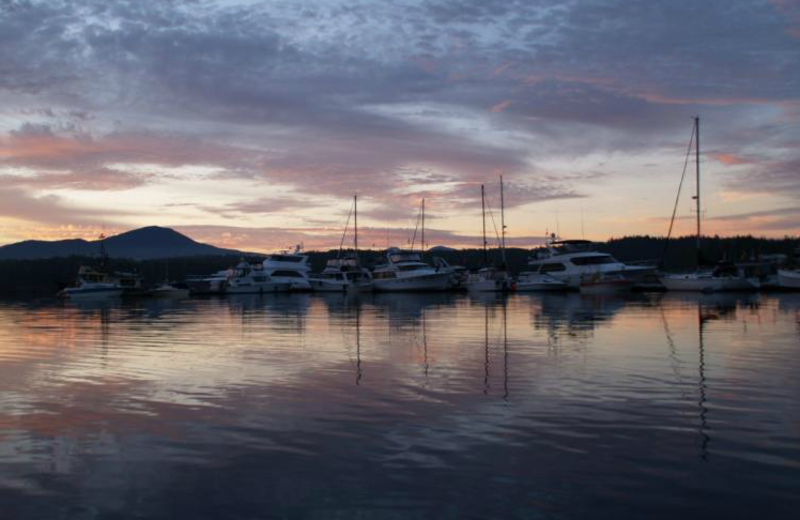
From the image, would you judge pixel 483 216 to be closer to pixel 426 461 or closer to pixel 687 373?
pixel 687 373

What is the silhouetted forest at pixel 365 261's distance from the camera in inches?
4769

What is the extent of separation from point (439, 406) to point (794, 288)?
62.4 meters

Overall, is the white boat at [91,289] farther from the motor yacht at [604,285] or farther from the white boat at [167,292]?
the motor yacht at [604,285]

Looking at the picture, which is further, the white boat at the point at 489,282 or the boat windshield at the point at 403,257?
the boat windshield at the point at 403,257

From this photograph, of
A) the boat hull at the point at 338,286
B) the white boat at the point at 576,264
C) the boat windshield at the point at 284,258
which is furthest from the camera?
the boat windshield at the point at 284,258

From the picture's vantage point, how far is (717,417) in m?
11.0

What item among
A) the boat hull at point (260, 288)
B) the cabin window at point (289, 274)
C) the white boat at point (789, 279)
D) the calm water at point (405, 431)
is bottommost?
the calm water at point (405, 431)

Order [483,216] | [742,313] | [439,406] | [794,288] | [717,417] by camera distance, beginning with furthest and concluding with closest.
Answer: [483,216] → [794,288] → [742,313] → [439,406] → [717,417]

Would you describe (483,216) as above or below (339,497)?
above

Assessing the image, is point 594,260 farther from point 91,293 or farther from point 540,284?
point 91,293

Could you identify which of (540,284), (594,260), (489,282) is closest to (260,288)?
(489,282)

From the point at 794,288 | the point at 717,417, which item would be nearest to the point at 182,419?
the point at 717,417

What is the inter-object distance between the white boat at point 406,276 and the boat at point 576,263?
10666 mm

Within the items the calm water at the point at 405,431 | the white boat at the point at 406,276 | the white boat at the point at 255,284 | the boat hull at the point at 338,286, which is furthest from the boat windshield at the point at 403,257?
the calm water at the point at 405,431
